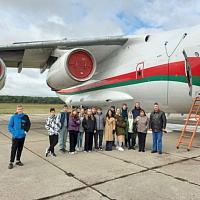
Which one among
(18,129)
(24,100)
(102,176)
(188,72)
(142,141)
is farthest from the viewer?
(24,100)

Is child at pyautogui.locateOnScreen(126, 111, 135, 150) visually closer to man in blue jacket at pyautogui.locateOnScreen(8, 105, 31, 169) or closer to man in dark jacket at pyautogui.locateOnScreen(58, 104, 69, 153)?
man in dark jacket at pyautogui.locateOnScreen(58, 104, 69, 153)

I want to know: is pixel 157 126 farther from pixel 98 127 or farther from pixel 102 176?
pixel 102 176

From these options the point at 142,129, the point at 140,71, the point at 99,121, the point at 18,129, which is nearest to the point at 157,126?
the point at 142,129

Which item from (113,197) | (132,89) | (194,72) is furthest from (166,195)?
(132,89)

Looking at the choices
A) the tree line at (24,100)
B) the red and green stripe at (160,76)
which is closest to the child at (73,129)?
the red and green stripe at (160,76)

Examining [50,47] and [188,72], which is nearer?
[188,72]

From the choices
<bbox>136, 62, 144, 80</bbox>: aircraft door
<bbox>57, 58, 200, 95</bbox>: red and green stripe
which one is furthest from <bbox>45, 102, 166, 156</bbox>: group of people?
<bbox>136, 62, 144, 80</bbox>: aircraft door

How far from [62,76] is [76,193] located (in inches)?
229

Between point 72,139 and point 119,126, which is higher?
point 119,126

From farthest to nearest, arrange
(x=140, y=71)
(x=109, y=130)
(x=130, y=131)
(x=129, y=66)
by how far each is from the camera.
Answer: (x=129, y=66) < (x=140, y=71) < (x=130, y=131) < (x=109, y=130)

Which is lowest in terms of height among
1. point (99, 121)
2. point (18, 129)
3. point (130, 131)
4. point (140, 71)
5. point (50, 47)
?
point (130, 131)

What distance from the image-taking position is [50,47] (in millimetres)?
8664

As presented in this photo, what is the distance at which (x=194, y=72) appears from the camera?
19.0 feet

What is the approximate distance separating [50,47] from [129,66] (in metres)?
3.55
